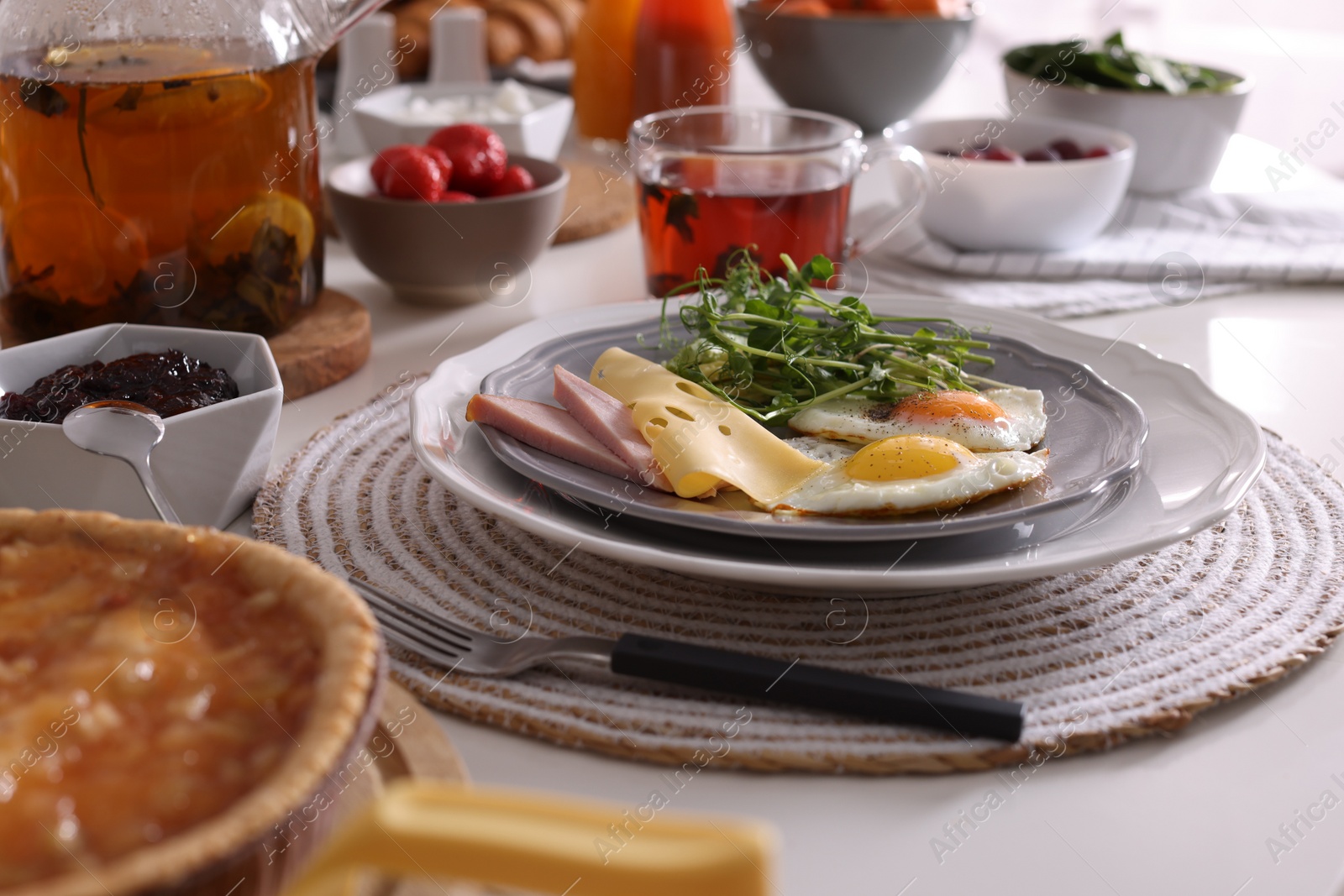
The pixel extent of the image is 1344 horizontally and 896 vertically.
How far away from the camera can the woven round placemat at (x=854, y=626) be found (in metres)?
0.82

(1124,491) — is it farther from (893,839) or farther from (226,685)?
(226,685)

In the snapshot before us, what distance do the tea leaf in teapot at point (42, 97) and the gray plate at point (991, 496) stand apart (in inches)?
23.5

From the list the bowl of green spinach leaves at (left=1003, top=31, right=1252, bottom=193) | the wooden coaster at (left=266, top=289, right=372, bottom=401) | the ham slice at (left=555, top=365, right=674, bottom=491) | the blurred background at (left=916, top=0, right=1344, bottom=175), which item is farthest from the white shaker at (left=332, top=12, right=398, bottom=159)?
the blurred background at (left=916, top=0, right=1344, bottom=175)

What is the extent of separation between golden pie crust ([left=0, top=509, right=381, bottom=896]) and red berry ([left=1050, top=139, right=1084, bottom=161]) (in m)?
1.68

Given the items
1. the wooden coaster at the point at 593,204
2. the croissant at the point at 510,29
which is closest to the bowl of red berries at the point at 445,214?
the wooden coaster at the point at 593,204

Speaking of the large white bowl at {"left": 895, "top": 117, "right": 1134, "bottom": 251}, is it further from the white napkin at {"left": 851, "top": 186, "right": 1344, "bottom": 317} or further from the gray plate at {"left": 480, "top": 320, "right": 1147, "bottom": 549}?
the gray plate at {"left": 480, "top": 320, "right": 1147, "bottom": 549}

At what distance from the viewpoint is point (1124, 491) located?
104 centimetres

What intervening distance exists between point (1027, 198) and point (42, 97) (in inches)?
56.3

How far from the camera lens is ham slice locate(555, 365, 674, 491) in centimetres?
103

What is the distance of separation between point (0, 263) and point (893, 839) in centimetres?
124

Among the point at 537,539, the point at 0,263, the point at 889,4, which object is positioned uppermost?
the point at 889,4

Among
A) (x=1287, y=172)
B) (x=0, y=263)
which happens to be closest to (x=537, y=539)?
(x=0, y=263)

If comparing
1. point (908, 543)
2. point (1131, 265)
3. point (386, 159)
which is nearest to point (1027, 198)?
point (1131, 265)

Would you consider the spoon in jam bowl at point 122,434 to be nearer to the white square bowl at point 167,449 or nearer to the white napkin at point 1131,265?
the white square bowl at point 167,449
